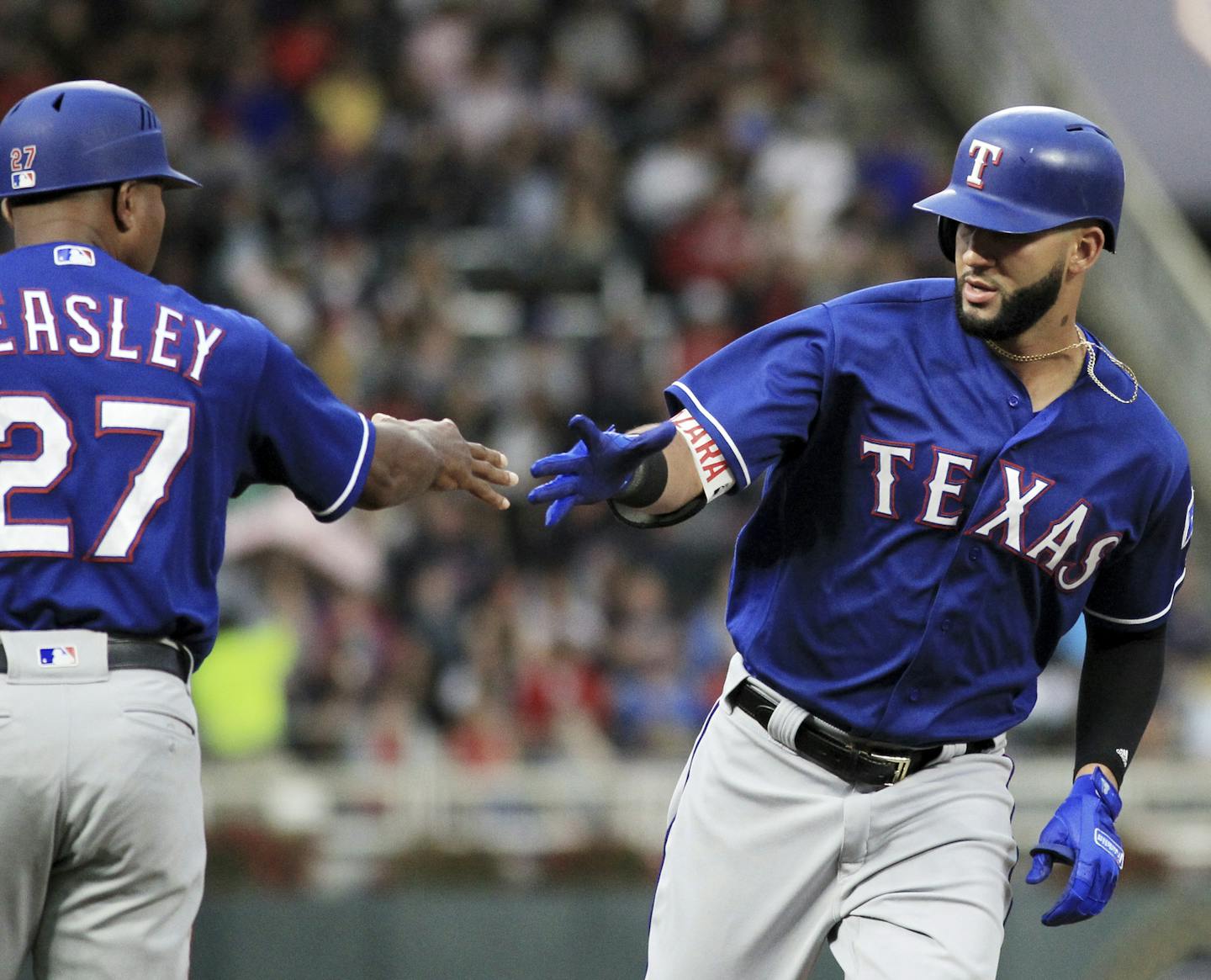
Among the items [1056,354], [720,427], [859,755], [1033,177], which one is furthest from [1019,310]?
[859,755]

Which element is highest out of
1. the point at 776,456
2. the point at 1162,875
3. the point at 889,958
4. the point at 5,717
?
the point at 776,456

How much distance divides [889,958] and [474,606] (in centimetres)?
538

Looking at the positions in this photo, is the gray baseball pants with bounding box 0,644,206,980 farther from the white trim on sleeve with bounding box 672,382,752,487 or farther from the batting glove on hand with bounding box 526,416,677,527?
the white trim on sleeve with bounding box 672,382,752,487

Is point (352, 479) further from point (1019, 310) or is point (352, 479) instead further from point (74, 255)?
point (1019, 310)

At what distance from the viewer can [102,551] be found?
3.46 metres

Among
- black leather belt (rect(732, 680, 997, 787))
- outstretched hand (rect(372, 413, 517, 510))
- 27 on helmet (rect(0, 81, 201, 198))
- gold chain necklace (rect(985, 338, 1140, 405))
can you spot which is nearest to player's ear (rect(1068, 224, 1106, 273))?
gold chain necklace (rect(985, 338, 1140, 405))

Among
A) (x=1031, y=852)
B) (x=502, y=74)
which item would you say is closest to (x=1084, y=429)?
(x=1031, y=852)

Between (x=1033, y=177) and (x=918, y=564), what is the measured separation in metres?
0.83

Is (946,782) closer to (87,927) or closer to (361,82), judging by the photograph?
(87,927)

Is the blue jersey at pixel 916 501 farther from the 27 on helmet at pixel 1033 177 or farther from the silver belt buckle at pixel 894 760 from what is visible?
the 27 on helmet at pixel 1033 177

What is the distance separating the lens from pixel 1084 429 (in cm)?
387

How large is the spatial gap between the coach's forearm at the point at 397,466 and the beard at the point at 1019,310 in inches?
47.4

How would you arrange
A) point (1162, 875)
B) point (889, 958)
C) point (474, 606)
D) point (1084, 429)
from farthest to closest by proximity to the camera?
1. point (474, 606)
2. point (1162, 875)
3. point (1084, 429)
4. point (889, 958)

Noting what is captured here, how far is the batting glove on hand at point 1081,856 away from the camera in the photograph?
3.79 metres
